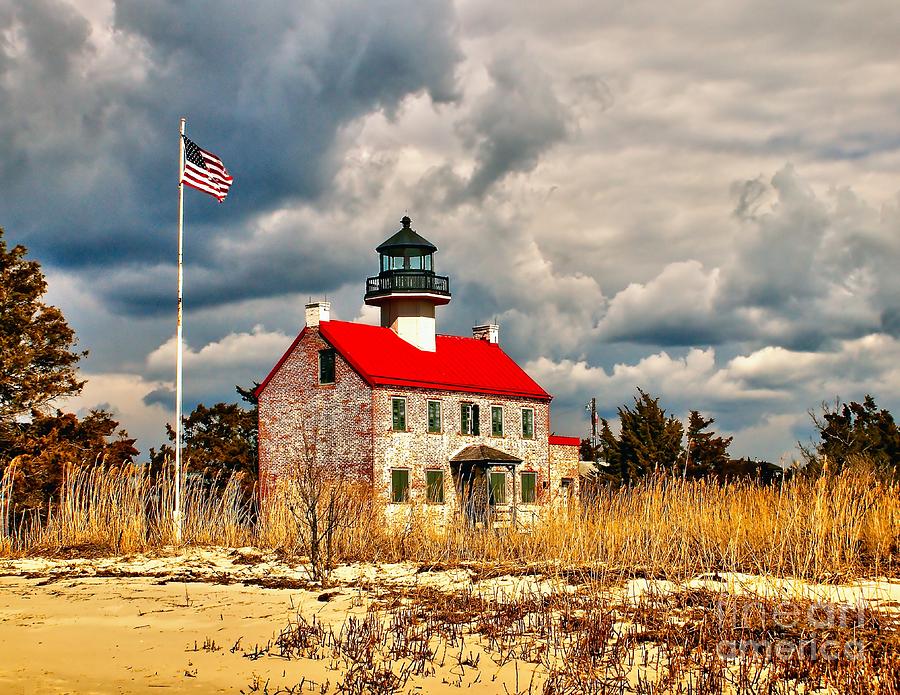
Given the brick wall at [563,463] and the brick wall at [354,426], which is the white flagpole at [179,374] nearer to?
the brick wall at [354,426]

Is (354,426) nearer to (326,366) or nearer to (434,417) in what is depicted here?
(326,366)

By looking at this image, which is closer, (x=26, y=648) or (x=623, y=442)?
(x=26, y=648)

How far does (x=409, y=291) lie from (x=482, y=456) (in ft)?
22.7

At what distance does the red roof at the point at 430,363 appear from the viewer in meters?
35.6

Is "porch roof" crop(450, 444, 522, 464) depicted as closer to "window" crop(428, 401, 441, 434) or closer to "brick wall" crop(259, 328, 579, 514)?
"brick wall" crop(259, 328, 579, 514)

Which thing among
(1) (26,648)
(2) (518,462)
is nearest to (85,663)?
(1) (26,648)

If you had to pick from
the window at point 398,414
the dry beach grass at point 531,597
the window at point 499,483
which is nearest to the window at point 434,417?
the window at point 398,414

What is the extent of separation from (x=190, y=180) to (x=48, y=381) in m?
7.90

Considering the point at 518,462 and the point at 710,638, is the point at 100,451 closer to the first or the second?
the point at 518,462

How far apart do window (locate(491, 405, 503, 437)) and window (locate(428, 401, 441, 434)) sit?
302cm

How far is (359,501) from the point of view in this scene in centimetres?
1975

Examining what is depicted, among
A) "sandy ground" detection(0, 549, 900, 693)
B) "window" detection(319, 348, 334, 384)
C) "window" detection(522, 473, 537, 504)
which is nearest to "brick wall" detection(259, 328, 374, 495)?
"window" detection(319, 348, 334, 384)

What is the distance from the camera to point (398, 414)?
116 feet

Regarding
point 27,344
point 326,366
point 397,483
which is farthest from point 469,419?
point 27,344
